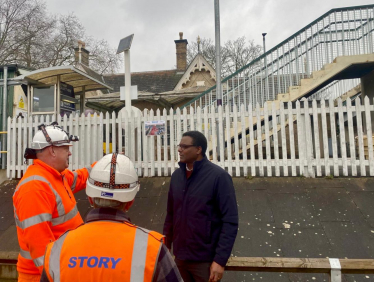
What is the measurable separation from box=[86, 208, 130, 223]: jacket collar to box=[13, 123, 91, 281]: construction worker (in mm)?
821

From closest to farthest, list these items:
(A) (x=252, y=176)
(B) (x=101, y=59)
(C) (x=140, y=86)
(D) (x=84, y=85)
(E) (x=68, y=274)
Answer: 1. (E) (x=68, y=274)
2. (A) (x=252, y=176)
3. (D) (x=84, y=85)
4. (C) (x=140, y=86)
5. (B) (x=101, y=59)

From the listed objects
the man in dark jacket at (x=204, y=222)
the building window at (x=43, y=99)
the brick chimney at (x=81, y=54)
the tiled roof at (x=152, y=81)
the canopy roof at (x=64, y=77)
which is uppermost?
the brick chimney at (x=81, y=54)

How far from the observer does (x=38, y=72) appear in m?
6.24

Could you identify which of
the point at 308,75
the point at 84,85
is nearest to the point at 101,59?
the point at 84,85

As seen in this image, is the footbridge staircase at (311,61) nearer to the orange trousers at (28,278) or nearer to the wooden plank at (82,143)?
the wooden plank at (82,143)

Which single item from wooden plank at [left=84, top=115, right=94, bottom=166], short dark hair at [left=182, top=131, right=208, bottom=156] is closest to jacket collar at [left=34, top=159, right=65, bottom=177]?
short dark hair at [left=182, top=131, right=208, bottom=156]

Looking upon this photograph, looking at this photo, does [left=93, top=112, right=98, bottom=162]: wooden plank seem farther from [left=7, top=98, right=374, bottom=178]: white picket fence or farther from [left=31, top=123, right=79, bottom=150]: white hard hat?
[left=31, top=123, right=79, bottom=150]: white hard hat

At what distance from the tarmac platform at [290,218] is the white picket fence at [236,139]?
1.11 ft

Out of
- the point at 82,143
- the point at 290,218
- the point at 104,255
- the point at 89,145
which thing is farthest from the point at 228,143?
the point at 104,255

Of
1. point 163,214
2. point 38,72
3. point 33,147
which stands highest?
point 38,72

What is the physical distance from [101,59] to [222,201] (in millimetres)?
26376

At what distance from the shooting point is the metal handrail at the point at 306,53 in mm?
7320

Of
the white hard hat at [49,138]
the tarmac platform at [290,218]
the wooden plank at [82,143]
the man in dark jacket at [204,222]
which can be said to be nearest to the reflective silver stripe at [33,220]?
the white hard hat at [49,138]

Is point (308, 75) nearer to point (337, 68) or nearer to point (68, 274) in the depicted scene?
point (337, 68)
